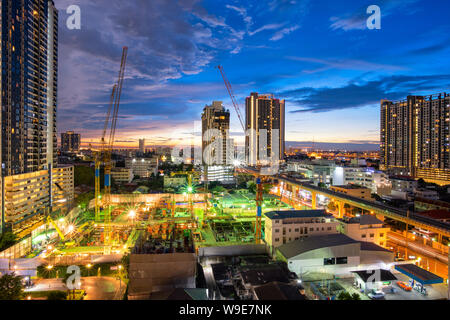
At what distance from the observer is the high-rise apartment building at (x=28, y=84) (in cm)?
904

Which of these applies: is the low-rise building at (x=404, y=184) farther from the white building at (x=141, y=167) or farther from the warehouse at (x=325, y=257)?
the white building at (x=141, y=167)

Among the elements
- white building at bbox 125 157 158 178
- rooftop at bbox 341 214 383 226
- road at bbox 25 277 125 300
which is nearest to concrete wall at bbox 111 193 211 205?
rooftop at bbox 341 214 383 226

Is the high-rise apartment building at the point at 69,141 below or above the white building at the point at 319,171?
above

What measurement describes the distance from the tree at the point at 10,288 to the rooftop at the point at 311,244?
519cm

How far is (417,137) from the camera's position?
64.6 feet

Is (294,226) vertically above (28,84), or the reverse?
(28,84)

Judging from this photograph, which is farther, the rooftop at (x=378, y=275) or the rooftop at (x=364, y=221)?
the rooftop at (x=364, y=221)

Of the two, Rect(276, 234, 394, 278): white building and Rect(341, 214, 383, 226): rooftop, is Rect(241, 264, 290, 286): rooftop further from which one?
Rect(341, 214, 383, 226): rooftop

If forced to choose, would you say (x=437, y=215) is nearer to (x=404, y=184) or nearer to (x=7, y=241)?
(x=404, y=184)

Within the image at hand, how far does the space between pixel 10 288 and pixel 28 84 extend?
839 cm

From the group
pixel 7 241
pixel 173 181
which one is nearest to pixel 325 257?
pixel 7 241

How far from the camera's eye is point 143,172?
2427cm

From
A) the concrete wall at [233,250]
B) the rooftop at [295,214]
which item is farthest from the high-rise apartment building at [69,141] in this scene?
the rooftop at [295,214]
